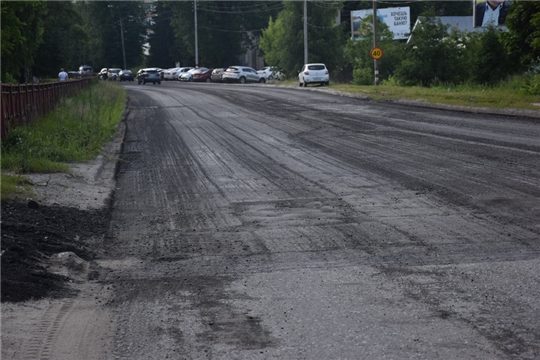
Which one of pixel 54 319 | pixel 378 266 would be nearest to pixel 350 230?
pixel 378 266

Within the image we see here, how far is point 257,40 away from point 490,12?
208 ft

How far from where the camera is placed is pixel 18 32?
32.8 metres

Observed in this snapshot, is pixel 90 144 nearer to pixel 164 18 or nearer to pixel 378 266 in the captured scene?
pixel 378 266

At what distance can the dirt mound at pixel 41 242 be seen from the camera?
6.95 meters

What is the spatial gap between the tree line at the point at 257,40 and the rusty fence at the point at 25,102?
20.3ft

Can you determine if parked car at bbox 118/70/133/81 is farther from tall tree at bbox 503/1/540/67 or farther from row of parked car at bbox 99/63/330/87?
tall tree at bbox 503/1/540/67

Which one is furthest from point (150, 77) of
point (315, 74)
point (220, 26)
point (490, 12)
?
point (490, 12)

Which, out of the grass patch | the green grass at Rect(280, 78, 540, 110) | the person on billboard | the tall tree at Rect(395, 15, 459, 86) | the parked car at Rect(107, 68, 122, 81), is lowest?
the grass patch

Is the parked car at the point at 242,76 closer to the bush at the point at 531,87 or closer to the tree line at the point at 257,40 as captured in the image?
the tree line at the point at 257,40

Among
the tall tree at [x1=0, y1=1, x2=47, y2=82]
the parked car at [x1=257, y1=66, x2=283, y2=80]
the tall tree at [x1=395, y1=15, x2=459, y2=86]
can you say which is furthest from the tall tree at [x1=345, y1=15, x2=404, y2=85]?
the tall tree at [x1=0, y1=1, x2=47, y2=82]

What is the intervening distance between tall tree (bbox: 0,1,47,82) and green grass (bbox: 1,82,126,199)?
23.5ft

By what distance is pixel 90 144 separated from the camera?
18.8 m

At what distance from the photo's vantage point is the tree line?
127 feet

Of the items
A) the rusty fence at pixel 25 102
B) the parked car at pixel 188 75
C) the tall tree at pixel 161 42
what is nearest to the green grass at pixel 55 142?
the rusty fence at pixel 25 102
